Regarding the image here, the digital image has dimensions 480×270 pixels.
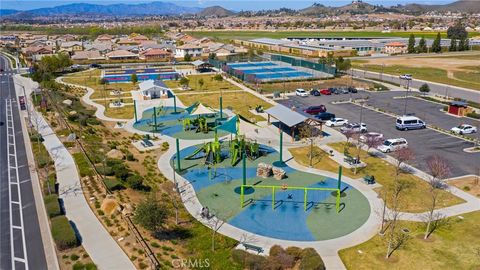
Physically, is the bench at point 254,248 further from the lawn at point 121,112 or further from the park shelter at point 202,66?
the park shelter at point 202,66

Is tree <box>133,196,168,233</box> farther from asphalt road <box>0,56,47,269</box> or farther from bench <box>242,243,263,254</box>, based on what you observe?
asphalt road <box>0,56,47,269</box>

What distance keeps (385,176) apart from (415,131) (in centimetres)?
1598

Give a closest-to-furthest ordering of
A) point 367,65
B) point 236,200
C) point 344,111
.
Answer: point 236,200, point 344,111, point 367,65

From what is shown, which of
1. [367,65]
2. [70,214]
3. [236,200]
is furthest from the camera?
[367,65]

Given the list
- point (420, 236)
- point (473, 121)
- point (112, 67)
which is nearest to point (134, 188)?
point (420, 236)

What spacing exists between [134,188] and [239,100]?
122ft

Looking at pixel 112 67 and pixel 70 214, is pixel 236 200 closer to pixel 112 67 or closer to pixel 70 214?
pixel 70 214

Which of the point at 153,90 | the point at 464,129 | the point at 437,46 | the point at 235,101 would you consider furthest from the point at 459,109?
the point at 437,46

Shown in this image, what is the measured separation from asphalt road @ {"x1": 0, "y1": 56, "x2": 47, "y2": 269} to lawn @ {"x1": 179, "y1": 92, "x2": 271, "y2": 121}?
1105 inches

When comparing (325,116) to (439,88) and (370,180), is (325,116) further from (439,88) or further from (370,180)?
(439,88)

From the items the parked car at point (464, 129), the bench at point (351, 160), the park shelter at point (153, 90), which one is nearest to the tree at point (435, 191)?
the bench at point (351, 160)

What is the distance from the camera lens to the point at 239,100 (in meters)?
66.8

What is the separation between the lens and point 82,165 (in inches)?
1425

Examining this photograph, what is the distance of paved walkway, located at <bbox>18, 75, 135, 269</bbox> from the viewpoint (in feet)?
73.7
